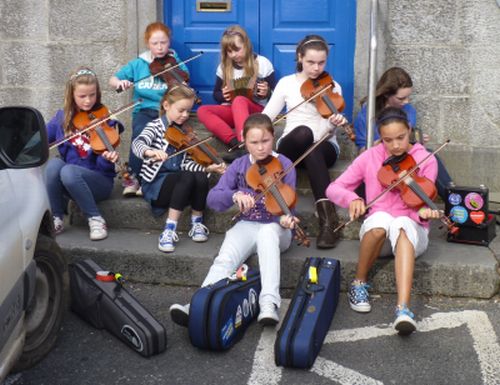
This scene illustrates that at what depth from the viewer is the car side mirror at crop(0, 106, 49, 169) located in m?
3.36

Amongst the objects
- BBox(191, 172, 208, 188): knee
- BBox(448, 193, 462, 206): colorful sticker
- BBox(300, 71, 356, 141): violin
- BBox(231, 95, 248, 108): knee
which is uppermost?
BBox(300, 71, 356, 141): violin

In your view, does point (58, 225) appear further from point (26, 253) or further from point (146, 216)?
point (26, 253)

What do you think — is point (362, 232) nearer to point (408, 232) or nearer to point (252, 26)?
point (408, 232)

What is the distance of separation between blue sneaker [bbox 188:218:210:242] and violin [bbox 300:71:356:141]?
3.41ft

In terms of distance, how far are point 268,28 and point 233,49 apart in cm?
65

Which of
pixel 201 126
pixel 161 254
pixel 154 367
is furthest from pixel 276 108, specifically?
pixel 154 367

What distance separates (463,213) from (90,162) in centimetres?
235

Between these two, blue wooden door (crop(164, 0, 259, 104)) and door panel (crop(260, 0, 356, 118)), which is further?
blue wooden door (crop(164, 0, 259, 104))

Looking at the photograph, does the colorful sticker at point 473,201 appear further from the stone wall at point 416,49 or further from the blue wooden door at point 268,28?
the blue wooden door at point 268,28

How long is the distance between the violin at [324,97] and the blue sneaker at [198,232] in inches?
40.9

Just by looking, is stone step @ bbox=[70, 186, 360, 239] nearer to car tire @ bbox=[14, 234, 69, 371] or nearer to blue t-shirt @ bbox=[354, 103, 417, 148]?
blue t-shirt @ bbox=[354, 103, 417, 148]

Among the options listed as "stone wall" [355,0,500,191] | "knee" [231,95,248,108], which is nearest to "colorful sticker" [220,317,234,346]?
"knee" [231,95,248,108]

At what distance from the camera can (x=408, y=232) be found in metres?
4.06

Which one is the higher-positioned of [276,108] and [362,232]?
[276,108]
